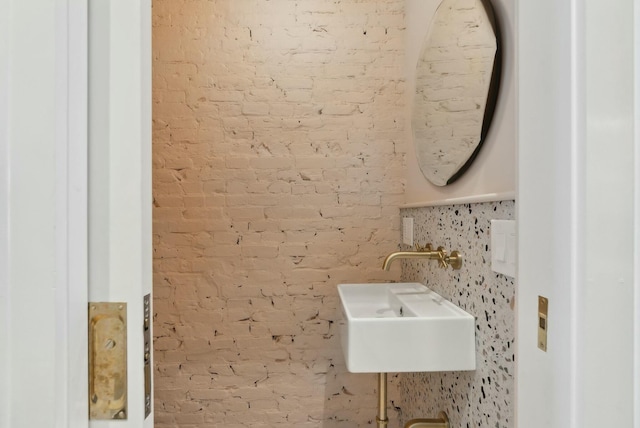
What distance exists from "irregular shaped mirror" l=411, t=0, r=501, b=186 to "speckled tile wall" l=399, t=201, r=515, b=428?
0.61 ft

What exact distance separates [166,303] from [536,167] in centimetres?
198

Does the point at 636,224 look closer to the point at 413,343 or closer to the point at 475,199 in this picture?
the point at 475,199

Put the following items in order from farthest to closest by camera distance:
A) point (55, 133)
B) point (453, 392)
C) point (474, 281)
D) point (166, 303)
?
point (166, 303), point (453, 392), point (474, 281), point (55, 133)

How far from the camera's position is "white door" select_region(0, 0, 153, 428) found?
15.4 inches

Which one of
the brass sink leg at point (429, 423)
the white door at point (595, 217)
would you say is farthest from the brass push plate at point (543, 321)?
the brass sink leg at point (429, 423)

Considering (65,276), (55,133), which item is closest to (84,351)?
(65,276)

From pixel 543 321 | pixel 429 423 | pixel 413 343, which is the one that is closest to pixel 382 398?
pixel 429 423

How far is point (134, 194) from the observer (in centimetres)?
44

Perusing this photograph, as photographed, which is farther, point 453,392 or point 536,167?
point 453,392

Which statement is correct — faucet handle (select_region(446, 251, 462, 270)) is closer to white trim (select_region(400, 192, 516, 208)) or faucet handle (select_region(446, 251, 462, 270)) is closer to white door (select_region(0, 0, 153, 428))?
white trim (select_region(400, 192, 516, 208))

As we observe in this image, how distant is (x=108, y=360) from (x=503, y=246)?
877 millimetres

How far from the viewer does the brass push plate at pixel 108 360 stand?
439mm

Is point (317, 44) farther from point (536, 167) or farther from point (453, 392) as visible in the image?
point (536, 167)

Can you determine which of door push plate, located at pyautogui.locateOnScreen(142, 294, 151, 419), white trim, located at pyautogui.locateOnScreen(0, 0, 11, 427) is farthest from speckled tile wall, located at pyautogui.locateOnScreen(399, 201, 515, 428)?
white trim, located at pyautogui.locateOnScreen(0, 0, 11, 427)
